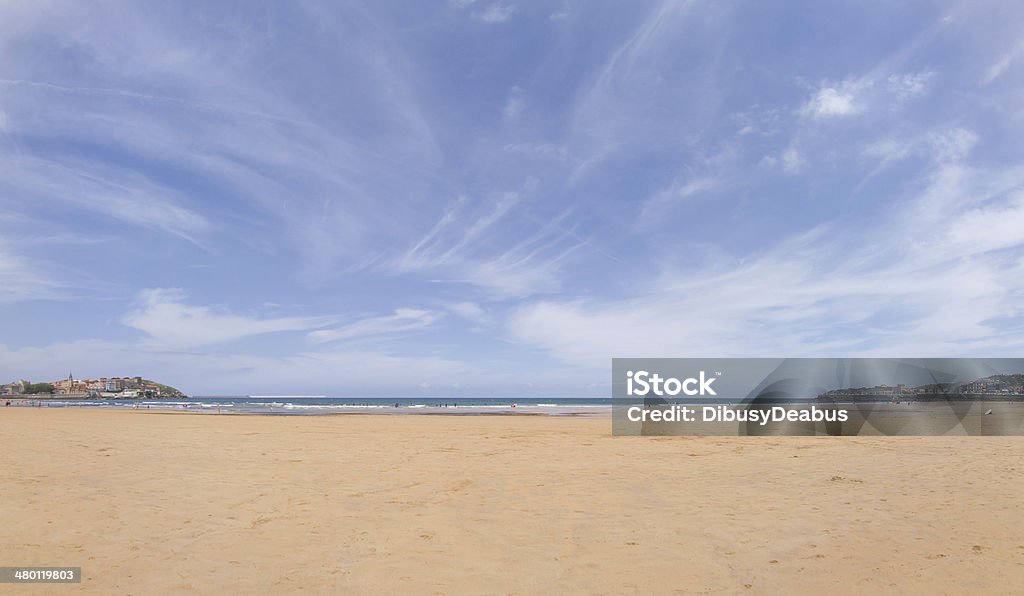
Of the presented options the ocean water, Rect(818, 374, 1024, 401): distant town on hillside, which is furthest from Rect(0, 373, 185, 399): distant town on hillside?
Rect(818, 374, 1024, 401): distant town on hillside

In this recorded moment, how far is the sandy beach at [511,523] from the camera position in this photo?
5.40 meters

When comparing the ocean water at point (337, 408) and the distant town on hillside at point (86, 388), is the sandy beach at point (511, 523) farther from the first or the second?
the distant town on hillside at point (86, 388)

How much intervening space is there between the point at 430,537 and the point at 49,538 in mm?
4403

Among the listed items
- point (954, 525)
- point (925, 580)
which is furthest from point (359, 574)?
point (954, 525)

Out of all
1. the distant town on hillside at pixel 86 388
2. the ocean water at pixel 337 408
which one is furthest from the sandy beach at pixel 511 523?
the distant town on hillside at pixel 86 388

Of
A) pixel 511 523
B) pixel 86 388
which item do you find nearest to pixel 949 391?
pixel 511 523

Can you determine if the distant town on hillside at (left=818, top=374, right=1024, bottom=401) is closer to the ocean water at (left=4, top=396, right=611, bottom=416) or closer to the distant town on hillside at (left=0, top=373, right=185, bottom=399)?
the ocean water at (left=4, top=396, right=611, bottom=416)

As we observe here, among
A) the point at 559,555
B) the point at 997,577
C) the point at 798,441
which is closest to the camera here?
the point at 997,577

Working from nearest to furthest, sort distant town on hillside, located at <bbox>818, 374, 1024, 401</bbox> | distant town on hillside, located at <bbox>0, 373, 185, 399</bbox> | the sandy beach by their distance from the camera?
the sandy beach < distant town on hillside, located at <bbox>818, 374, 1024, 401</bbox> < distant town on hillside, located at <bbox>0, 373, 185, 399</bbox>

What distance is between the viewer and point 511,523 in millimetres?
7379

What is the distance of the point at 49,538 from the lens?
6.49m

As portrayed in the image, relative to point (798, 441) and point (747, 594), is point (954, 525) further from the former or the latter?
point (798, 441)

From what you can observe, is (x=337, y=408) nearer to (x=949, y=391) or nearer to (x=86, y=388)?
(x=949, y=391)

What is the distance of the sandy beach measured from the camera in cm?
540
